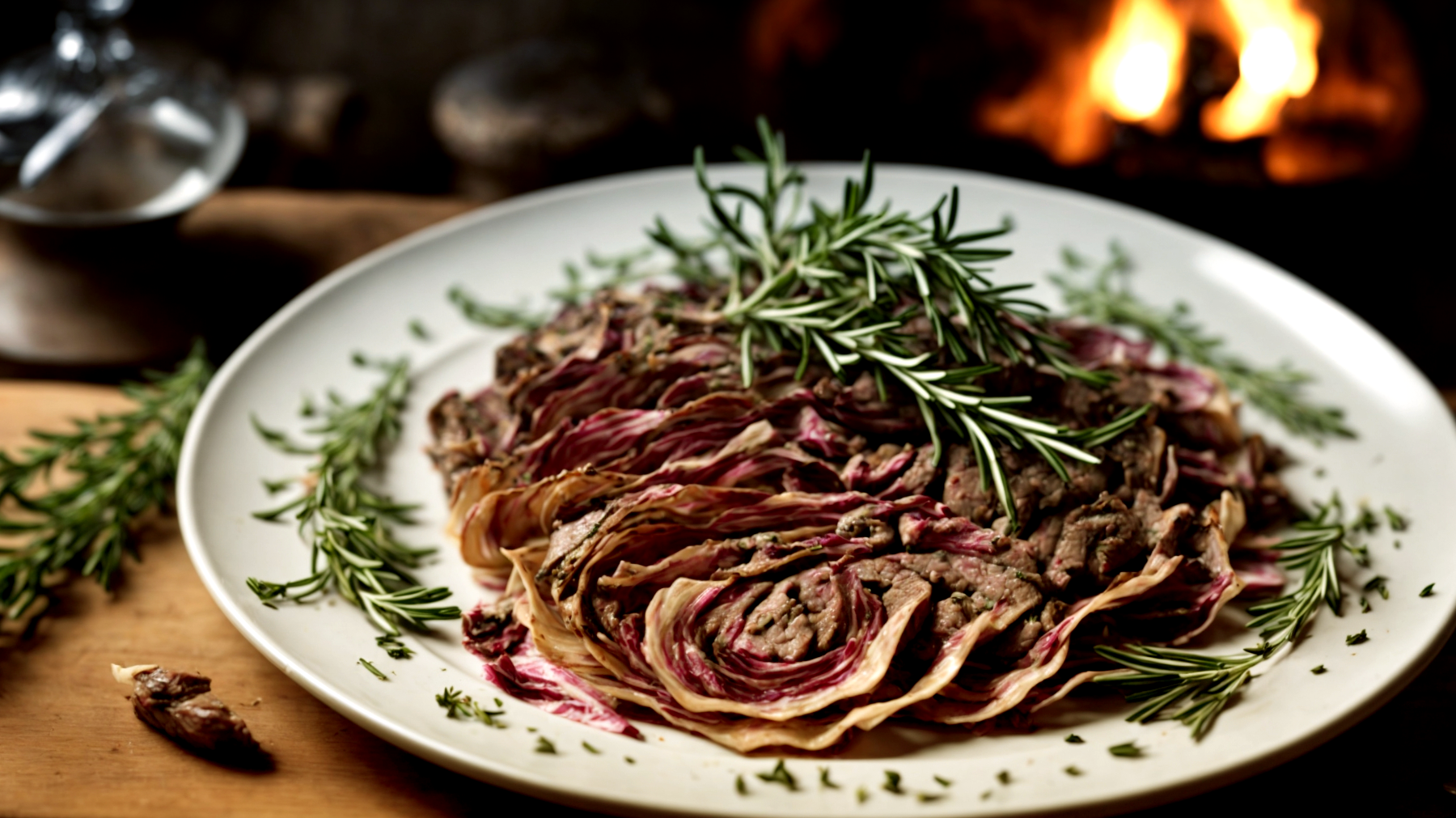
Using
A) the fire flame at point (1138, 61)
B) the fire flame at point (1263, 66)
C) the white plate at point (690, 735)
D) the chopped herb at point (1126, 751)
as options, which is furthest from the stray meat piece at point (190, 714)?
the fire flame at point (1263, 66)

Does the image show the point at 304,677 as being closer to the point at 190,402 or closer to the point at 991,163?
the point at 190,402

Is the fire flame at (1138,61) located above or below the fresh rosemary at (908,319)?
Result: above

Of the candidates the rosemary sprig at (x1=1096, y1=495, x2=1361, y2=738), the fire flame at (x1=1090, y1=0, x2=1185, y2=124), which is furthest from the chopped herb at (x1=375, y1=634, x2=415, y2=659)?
the fire flame at (x1=1090, y1=0, x2=1185, y2=124)

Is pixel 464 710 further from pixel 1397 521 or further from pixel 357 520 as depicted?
pixel 1397 521

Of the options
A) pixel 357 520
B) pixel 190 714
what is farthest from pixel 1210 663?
pixel 190 714

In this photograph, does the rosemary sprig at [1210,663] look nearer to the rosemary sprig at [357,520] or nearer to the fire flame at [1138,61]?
the rosemary sprig at [357,520]

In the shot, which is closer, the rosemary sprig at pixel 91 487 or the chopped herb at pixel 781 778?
the chopped herb at pixel 781 778
